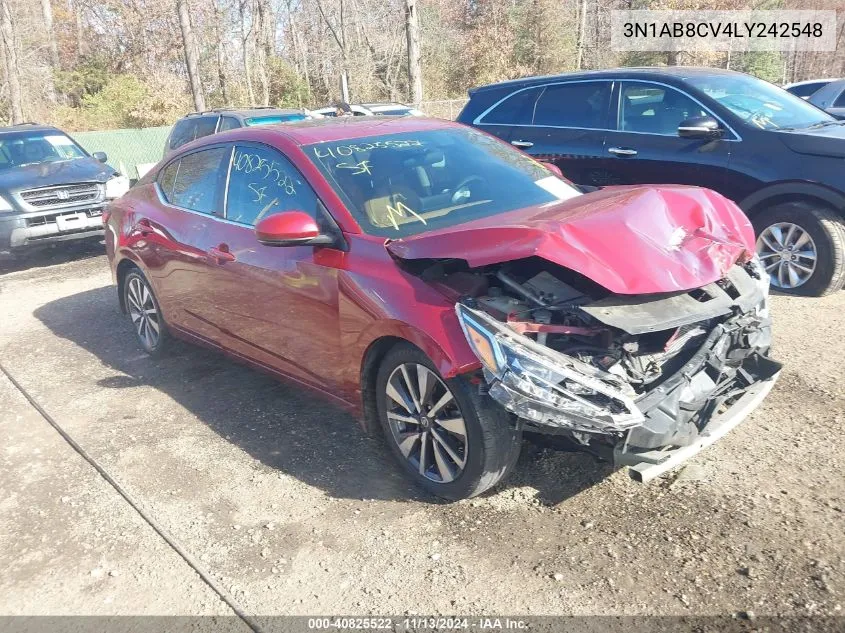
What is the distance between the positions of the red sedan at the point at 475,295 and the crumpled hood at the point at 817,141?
2.45m

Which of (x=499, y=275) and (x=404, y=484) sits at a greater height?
(x=499, y=275)

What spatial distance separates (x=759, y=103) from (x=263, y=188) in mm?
4634

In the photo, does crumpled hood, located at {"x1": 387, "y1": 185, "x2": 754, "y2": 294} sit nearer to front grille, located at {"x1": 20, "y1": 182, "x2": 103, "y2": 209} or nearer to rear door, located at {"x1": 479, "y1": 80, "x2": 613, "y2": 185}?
rear door, located at {"x1": 479, "y1": 80, "x2": 613, "y2": 185}

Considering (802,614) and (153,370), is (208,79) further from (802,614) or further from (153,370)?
(802,614)

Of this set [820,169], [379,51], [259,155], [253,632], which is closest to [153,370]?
[259,155]

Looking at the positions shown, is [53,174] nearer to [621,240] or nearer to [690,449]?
[621,240]

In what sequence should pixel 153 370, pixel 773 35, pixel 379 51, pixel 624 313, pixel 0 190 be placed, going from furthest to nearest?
pixel 379 51
pixel 773 35
pixel 0 190
pixel 153 370
pixel 624 313

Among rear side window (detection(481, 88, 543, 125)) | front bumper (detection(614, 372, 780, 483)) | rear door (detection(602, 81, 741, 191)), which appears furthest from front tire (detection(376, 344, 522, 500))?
rear side window (detection(481, 88, 543, 125))

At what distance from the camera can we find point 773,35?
3158cm

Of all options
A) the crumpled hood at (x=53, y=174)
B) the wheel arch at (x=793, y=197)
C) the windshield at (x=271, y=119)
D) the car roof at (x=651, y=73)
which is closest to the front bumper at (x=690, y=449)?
the wheel arch at (x=793, y=197)

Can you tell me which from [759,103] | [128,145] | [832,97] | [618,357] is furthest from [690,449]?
[128,145]

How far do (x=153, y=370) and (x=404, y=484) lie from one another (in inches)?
109

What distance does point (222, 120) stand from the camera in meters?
10.9

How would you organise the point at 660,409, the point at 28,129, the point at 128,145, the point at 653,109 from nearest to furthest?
1. the point at 660,409
2. the point at 653,109
3. the point at 28,129
4. the point at 128,145
